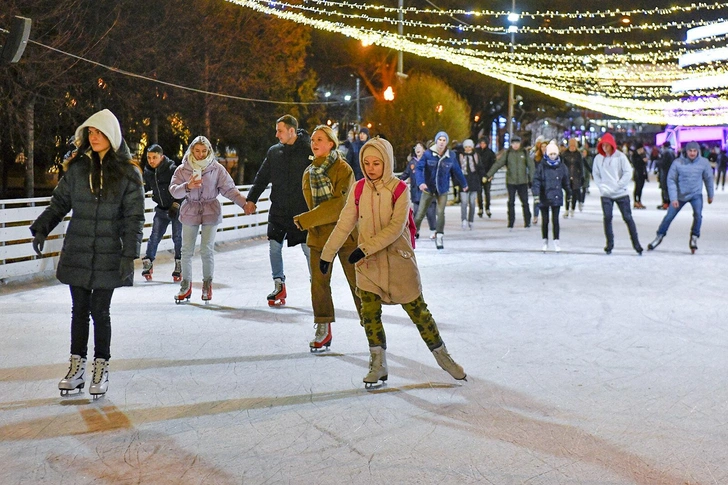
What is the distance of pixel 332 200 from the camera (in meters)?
6.59

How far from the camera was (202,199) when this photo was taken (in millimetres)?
9008

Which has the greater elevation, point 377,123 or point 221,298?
point 377,123

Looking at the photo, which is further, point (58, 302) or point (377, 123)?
point (377, 123)

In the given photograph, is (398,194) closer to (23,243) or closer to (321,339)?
(321,339)

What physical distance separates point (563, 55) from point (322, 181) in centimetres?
3372

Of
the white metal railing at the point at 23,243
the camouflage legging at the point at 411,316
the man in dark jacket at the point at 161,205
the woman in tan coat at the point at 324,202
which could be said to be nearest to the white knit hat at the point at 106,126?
the woman in tan coat at the point at 324,202

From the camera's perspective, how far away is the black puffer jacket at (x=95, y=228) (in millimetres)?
5344

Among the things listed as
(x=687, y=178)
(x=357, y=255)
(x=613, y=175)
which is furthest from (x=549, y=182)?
(x=357, y=255)

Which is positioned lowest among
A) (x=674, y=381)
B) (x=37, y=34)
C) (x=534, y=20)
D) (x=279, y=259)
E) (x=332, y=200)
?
(x=674, y=381)

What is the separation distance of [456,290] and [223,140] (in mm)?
25593

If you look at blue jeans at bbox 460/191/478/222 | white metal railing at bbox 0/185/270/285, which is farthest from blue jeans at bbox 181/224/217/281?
blue jeans at bbox 460/191/478/222

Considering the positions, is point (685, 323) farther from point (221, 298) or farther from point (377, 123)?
point (377, 123)

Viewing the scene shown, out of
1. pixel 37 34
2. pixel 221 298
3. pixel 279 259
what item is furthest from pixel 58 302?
A: pixel 37 34

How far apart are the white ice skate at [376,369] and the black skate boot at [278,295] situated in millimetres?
3232
